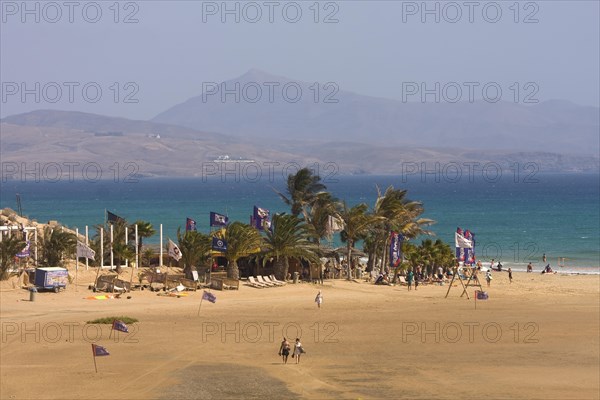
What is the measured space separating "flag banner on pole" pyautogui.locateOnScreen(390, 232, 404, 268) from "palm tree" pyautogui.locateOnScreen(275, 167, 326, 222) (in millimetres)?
4846

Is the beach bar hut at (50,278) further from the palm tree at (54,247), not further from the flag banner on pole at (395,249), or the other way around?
the flag banner on pole at (395,249)

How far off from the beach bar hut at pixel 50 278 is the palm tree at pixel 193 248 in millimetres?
7855

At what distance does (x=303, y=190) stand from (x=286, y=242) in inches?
228

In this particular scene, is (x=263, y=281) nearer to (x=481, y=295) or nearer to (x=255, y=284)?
(x=255, y=284)

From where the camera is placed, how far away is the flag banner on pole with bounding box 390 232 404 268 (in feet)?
164

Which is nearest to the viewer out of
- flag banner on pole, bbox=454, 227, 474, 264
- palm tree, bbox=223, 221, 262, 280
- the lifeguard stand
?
palm tree, bbox=223, 221, 262, 280

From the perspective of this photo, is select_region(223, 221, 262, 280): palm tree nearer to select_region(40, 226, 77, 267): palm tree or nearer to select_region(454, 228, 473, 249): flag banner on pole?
select_region(40, 226, 77, 267): palm tree

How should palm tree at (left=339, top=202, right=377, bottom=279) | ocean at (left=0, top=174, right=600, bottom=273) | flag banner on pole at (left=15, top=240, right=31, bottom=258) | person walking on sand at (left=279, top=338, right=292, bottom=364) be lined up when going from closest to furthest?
person walking on sand at (left=279, top=338, right=292, bottom=364) → flag banner on pole at (left=15, top=240, right=31, bottom=258) → palm tree at (left=339, top=202, right=377, bottom=279) → ocean at (left=0, top=174, right=600, bottom=273)

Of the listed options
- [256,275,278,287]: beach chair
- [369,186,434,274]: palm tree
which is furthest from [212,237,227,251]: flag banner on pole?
[369,186,434,274]: palm tree

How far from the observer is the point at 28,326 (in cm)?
3319

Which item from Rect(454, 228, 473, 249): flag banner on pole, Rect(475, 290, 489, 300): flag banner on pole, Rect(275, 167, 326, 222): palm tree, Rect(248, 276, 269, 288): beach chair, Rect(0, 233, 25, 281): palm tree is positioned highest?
Rect(275, 167, 326, 222): palm tree

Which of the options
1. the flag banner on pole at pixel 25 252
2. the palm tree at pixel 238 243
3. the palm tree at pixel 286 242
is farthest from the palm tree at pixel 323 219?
the flag banner on pole at pixel 25 252

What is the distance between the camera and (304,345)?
102 ft

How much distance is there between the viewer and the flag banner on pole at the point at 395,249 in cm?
4994
